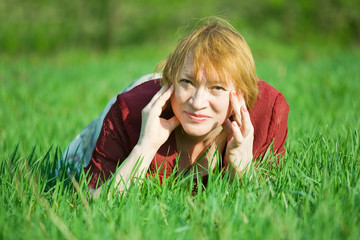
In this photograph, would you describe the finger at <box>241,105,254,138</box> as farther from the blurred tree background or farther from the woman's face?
the blurred tree background

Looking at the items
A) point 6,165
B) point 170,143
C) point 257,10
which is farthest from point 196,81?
point 257,10

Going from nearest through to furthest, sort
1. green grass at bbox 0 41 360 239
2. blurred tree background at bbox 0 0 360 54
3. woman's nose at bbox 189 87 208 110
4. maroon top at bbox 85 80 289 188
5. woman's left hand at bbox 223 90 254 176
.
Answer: green grass at bbox 0 41 360 239
woman's nose at bbox 189 87 208 110
woman's left hand at bbox 223 90 254 176
maroon top at bbox 85 80 289 188
blurred tree background at bbox 0 0 360 54

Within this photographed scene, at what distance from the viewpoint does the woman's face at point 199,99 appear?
1964 mm

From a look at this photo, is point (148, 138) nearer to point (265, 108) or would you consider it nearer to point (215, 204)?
point (215, 204)

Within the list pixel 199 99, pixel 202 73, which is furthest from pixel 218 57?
pixel 199 99

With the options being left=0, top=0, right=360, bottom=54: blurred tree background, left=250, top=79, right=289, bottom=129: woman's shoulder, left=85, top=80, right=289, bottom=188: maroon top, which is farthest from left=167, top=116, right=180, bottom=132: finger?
left=0, top=0, right=360, bottom=54: blurred tree background

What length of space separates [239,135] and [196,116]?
23cm

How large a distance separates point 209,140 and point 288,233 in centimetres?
92

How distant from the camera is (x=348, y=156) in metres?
2.13

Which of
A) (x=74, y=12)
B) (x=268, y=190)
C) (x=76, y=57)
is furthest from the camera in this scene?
(x=74, y=12)

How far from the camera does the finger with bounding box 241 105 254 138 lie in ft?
6.82

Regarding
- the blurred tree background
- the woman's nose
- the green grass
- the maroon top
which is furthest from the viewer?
the blurred tree background

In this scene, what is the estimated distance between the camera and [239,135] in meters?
2.05

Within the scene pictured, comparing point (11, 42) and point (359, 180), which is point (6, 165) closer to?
point (359, 180)
